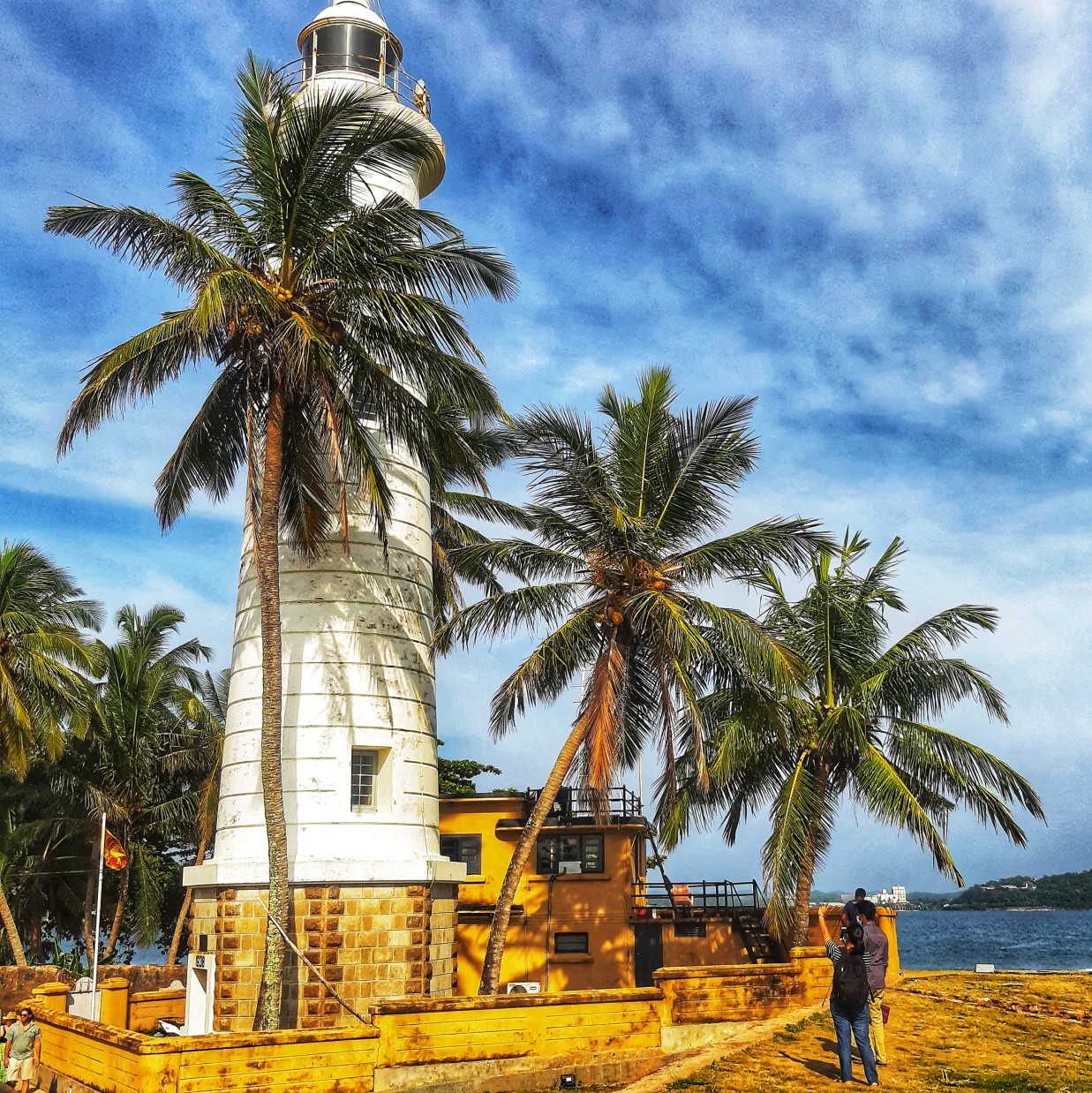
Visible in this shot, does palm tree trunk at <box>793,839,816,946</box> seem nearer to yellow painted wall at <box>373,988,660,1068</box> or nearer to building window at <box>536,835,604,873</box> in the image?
yellow painted wall at <box>373,988,660,1068</box>

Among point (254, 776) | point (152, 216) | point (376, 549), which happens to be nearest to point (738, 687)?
point (376, 549)

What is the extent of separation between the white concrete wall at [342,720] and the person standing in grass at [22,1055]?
3444mm

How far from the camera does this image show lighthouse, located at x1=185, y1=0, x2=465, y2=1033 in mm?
18438

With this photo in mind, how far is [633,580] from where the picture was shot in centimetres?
2152

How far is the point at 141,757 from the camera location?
3697 cm

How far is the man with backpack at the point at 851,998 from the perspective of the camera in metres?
13.0

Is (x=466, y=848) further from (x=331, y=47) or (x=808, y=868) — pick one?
(x=331, y=47)

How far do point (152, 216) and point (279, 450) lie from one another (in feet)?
13.3

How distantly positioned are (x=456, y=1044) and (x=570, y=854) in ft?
60.8

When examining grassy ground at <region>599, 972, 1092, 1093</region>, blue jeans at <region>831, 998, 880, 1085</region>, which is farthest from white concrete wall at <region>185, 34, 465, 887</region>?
blue jeans at <region>831, 998, 880, 1085</region>

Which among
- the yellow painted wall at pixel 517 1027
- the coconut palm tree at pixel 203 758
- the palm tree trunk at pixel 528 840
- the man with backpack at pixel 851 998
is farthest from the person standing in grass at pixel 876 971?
the coconut palm tree at pixel 203 758

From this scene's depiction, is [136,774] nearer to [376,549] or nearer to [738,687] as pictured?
[376,549]

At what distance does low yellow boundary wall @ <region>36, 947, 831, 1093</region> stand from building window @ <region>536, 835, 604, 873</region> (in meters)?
15.6

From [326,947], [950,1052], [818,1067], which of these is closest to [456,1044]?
[326,947]
